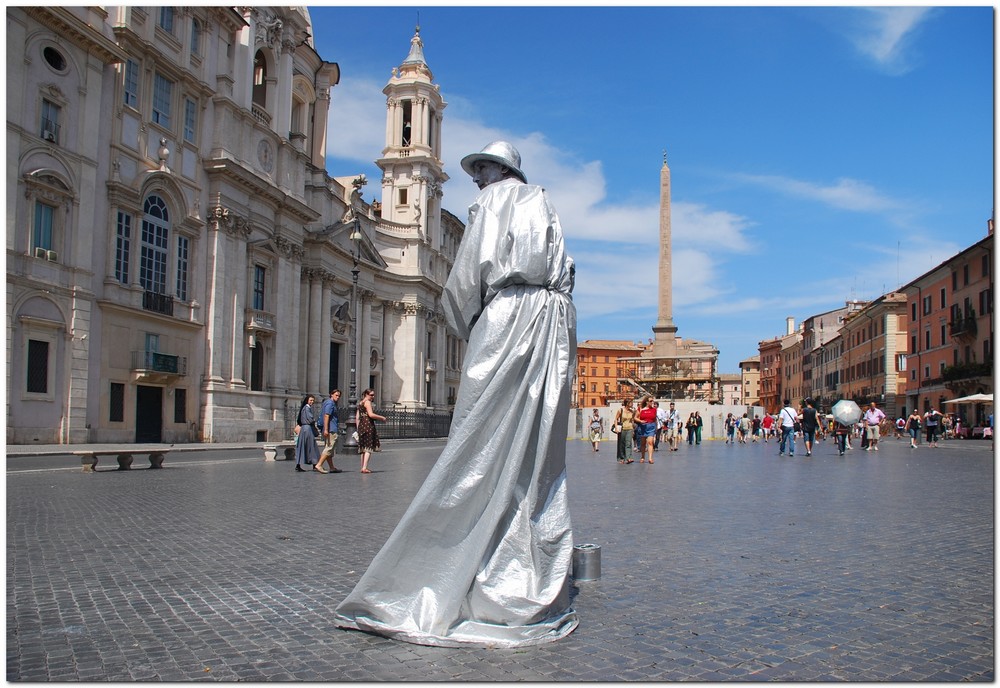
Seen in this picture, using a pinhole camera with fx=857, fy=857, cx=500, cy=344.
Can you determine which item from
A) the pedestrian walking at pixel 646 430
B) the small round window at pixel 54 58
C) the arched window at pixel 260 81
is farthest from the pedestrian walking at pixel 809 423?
the arched window at pixel 260 81

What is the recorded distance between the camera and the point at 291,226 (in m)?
38.6

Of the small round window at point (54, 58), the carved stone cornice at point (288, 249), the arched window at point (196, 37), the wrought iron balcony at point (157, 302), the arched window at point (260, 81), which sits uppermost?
the arched window at point (260, 81)

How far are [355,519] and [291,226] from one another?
3290 cm

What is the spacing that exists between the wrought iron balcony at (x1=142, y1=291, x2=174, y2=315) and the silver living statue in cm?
2675

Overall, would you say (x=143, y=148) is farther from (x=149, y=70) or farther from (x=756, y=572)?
(x=756, y=572)

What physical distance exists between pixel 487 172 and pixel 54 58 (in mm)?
24278

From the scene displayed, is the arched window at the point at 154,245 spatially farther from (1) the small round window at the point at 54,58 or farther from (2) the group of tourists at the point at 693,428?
(2) the group of tourists at the point at 693,428

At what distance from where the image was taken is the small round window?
925 inches

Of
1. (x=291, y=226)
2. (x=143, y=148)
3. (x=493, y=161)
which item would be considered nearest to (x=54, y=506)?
(x=493, y=161)

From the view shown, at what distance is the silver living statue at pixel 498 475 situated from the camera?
3279mm

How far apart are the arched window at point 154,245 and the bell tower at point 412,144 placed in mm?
27979

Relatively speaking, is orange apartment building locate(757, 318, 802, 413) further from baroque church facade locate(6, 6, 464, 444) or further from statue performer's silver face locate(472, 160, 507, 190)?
statue performer's silver face locate(472, 160, 507, 190)

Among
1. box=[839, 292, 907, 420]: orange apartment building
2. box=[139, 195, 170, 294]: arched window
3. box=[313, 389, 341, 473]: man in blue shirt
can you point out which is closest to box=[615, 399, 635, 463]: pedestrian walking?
box=[313, 389, 341, 473]: man in blue shirt

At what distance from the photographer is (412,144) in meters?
56.2
